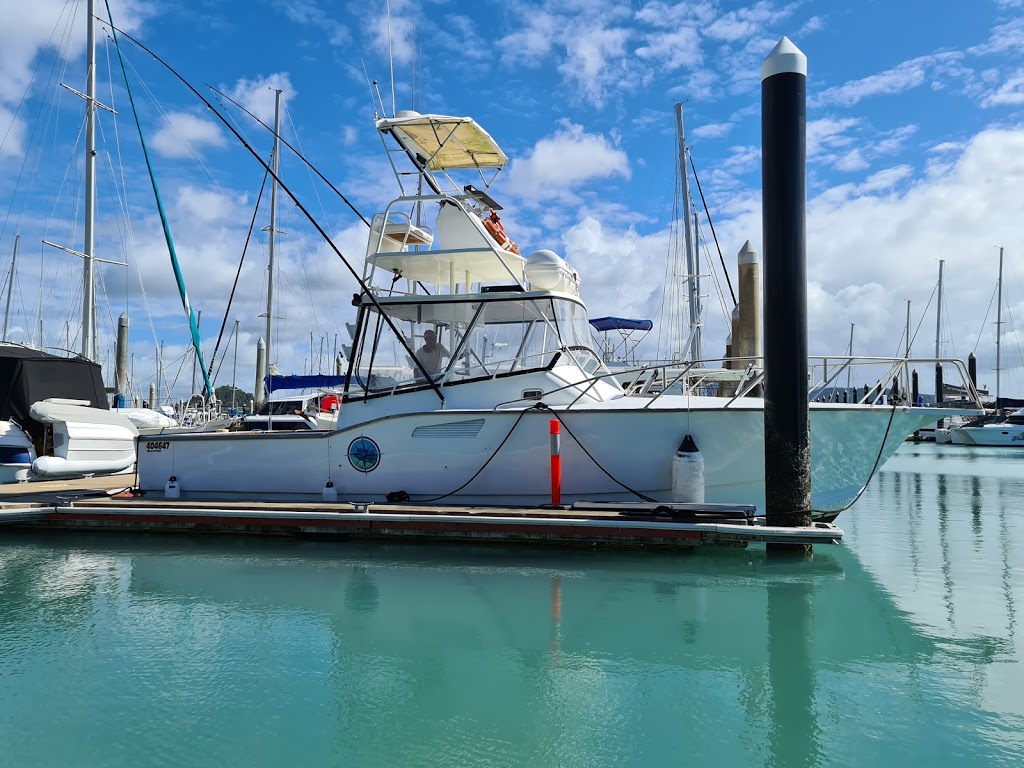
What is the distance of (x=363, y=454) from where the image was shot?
9000 mm

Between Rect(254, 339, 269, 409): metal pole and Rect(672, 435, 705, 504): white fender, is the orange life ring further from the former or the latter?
Rect(254, 339, 269, 409): metal pole

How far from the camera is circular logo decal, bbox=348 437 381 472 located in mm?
8938

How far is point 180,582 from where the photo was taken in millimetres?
7242

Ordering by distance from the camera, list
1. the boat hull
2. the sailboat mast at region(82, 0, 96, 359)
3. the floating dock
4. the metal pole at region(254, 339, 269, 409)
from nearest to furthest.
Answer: the floating dock
the sailboat mast at region(82, 0, 96, 359)
the metal pole at region(254, 339, 269, 409)
the boat hull

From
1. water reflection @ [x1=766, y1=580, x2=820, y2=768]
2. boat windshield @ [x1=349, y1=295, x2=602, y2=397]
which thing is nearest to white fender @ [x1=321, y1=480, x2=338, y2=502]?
boat windshield @ [x1=349, y1=295, x2=602, y2=397]

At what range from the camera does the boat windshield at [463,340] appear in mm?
9141

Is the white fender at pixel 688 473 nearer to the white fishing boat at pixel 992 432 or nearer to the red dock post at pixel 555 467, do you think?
the red dock post at pixel 555 467

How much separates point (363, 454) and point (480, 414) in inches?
62.1

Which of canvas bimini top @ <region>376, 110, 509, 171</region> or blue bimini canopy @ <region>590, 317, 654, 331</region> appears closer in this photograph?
canvas bimini top @ <region>376, 110, 509, 171</region>

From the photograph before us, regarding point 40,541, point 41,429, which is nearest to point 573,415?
point 40,541

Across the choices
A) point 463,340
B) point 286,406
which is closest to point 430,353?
point 463,340

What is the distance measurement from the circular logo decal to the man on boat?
104 centimetres

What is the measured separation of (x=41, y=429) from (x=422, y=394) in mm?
7359

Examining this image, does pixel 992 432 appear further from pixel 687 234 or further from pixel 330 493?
pixel 330 493
